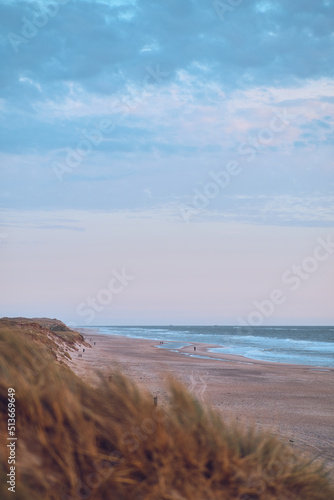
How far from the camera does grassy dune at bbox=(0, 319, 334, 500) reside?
3139 mm

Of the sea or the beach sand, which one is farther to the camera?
the sea

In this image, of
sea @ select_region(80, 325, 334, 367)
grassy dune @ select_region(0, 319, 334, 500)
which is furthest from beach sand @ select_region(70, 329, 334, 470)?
sea @ select_region(80, 325, 334, 367)

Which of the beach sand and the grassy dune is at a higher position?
the grassy dune

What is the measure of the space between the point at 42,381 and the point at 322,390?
14340mm

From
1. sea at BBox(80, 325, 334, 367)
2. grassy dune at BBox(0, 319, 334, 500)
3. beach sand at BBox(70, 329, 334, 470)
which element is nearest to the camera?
grassy dune at BBox(0, 319, 334, 500)

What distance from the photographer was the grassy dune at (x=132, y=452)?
3.14 metres

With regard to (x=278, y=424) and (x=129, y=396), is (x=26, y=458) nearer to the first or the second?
(x=129, y=396)

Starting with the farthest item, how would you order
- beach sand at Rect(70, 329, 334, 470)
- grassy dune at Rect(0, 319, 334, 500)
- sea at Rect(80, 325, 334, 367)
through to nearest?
sea at Rect(80, 325, 334, 367), beach sand at Rect(70, 329, 334, 470), grassy dune at Rect(0, 319, 334, 500)

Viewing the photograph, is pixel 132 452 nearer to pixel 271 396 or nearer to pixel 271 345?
pixel 271 396

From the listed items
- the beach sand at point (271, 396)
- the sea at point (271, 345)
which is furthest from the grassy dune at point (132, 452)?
the sea at point (271, 345)

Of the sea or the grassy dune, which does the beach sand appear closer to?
the grassy dune

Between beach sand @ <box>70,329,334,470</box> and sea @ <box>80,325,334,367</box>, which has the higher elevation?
sea @ <box>80,325,334,367</box>

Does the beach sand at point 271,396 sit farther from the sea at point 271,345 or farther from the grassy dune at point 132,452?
the sea at point 271,345

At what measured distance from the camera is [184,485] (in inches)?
128
